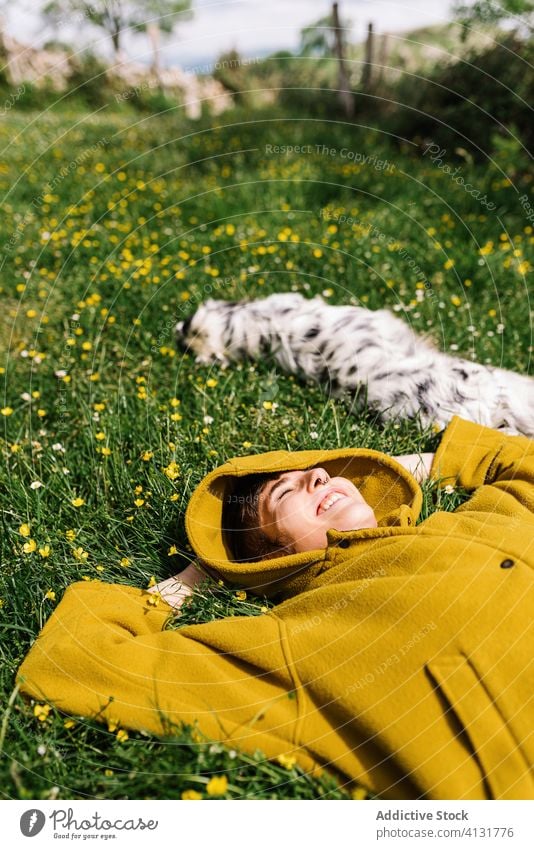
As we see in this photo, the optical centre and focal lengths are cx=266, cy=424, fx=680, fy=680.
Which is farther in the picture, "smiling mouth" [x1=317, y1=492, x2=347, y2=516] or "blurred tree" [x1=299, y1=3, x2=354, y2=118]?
"blurred tree" [x1=299, y1=3, x2=354, y2=118]

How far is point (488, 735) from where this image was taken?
252 cm

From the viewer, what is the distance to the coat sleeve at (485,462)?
11.3ft

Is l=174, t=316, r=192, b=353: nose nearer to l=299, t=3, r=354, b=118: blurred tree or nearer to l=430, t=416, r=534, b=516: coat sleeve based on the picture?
l=430, t=416, r=534, b=516: coat sleeve

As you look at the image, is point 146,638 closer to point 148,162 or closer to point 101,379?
point 101,379

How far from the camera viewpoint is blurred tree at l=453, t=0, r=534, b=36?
6805mm

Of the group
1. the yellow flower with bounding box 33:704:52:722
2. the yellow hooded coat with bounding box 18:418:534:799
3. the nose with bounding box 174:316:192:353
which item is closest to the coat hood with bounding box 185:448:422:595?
the yellow hooded coat with bounding box 18:418:534:799

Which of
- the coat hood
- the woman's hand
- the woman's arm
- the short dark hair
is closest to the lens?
the coat hood

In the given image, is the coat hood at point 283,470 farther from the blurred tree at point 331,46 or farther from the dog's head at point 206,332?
the blurred tree at point 331,46

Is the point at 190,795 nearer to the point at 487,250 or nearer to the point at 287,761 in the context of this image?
the point at 287,761

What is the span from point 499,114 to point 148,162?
410 cm

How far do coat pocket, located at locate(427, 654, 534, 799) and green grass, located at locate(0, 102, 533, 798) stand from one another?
566mm

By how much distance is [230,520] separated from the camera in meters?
3.49

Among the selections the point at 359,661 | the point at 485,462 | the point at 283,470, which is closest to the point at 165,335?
the point at 283,470

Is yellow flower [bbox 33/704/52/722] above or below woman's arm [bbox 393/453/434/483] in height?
below
